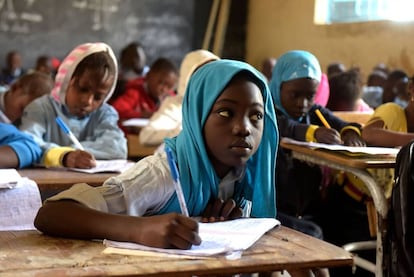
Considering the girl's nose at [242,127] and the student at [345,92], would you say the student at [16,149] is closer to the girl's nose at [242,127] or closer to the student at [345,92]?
the girl's nose at [242,127]

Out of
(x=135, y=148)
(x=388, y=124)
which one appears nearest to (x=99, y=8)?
(x=135, y=148)

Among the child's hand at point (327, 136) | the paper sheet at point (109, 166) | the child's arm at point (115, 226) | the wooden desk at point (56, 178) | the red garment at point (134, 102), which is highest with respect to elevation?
the child's arm at point (115, 226)

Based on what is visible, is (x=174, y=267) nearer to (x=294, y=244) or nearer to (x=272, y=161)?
(x=294, y=244)

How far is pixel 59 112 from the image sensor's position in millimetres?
2645

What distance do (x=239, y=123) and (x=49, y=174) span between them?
0.88m

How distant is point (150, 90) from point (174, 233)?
359 centimetres

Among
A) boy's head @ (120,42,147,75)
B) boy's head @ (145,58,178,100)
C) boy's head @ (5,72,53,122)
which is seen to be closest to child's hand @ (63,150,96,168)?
boy's head @ (5,72,53,122)

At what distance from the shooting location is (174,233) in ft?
3.96

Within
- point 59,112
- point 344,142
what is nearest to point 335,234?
point 344,142

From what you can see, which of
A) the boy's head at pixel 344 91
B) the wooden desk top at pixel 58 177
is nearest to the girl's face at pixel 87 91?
the wooden desk top at pixel 58 177

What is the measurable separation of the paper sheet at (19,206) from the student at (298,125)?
1.17m

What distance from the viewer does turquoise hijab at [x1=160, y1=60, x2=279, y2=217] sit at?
1467 millimetres

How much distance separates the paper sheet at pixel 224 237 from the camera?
3.93 ft

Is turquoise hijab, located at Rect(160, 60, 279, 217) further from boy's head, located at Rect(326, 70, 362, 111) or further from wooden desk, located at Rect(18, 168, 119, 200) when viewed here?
boy's head, located at Rect(326, 70, 362, 111)
